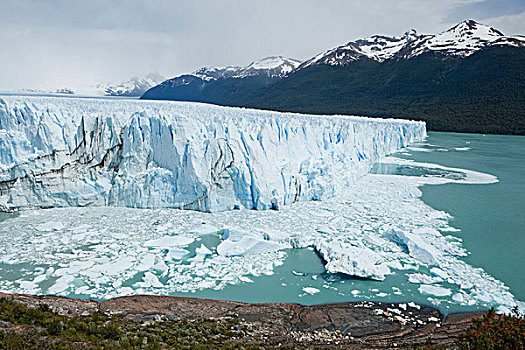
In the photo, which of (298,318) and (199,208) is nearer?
(298,318)

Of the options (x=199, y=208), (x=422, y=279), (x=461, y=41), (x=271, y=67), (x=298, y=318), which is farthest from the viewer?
(x=271, y=67)

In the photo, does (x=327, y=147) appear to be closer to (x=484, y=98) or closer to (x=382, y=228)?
(x=382, y=228)

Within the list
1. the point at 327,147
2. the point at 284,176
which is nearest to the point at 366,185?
the point at 327,147

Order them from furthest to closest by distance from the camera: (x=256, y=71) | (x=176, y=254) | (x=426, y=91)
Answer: (x=256, y=71) → (x=426, y=91) → (x=176, y=254)

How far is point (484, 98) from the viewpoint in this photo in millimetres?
41250

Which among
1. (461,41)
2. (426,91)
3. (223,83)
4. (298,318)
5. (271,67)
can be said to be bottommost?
(298,318)

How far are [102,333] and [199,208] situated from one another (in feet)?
19.1

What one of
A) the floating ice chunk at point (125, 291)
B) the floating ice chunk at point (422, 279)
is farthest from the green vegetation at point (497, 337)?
the floating ice chunk at point (125, 291)

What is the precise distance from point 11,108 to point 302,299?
9.89m

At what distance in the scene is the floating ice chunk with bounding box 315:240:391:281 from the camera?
20.5 feet

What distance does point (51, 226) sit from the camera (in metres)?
8.13

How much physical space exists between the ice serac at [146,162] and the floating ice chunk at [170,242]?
2.21 meters

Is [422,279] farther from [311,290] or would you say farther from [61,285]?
[61,285]

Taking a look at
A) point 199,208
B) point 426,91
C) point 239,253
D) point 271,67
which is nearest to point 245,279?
point 239,253
